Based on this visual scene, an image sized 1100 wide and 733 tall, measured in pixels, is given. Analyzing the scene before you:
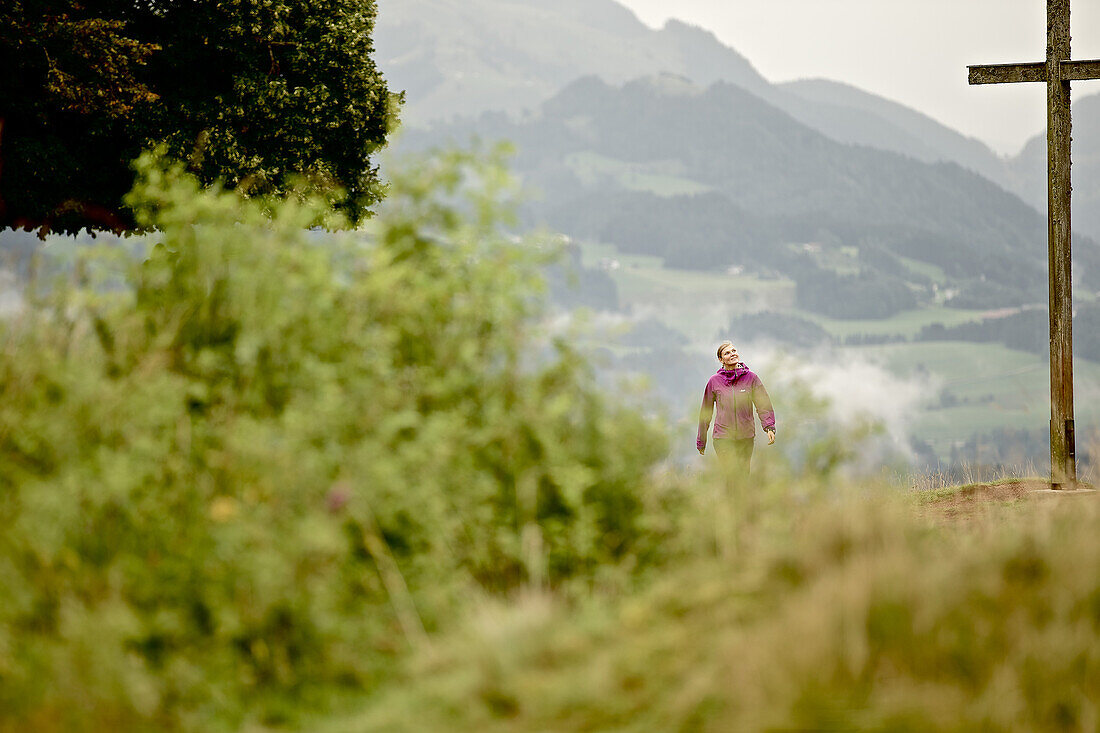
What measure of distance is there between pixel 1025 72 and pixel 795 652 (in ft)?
40.2

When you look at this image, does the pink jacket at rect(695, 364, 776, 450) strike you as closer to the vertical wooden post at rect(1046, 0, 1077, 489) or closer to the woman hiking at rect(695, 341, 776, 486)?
the woman hiking at rect(695, 341, 776, 486)

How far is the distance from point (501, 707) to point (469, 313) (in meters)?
2.78

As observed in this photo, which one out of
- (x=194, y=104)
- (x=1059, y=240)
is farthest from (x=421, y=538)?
(x=194, y=104)

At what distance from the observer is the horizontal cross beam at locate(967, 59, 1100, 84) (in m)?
13.8

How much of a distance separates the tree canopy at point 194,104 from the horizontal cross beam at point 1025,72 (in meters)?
12.7

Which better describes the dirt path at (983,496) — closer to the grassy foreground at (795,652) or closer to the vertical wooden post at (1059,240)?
the vertical wooden post at (1059,240)

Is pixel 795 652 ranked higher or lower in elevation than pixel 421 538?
lower

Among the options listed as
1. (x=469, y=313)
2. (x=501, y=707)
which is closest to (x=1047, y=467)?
(x=469, y=313)

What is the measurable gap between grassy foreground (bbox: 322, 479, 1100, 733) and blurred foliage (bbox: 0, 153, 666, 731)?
60 cm

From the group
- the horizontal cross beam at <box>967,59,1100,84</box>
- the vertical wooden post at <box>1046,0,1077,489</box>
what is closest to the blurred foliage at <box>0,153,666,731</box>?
the vertical wooden post at <box>1046,0,1077,489</box>

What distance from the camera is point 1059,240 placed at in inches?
539

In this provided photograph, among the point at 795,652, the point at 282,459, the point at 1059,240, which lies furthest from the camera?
the point at 1059,240

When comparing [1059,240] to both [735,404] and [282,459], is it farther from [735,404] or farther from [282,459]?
[282,459]

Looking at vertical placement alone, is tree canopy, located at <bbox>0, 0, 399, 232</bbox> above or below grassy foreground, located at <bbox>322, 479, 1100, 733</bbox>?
above
